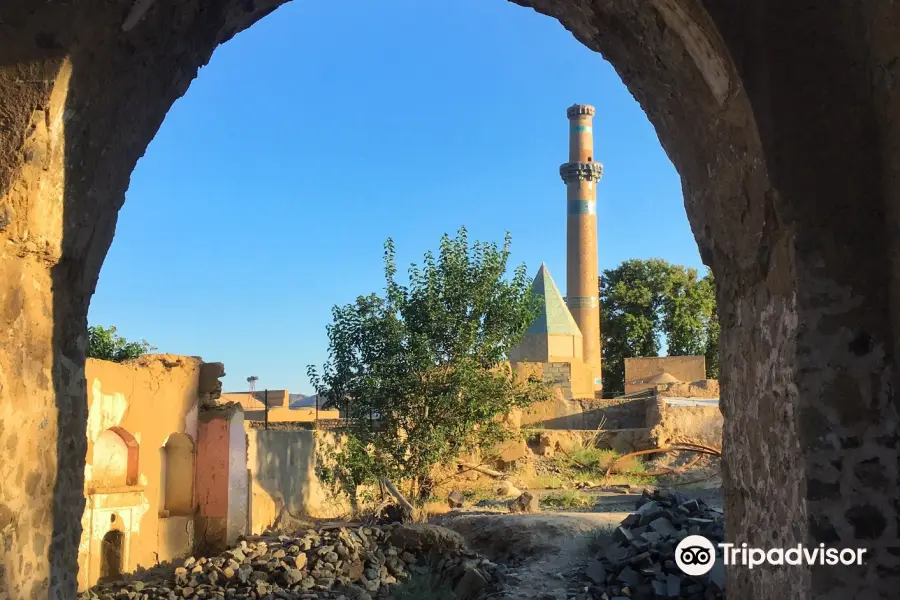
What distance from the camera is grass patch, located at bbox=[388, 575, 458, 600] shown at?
246 inches

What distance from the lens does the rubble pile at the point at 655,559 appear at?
5.55 meters

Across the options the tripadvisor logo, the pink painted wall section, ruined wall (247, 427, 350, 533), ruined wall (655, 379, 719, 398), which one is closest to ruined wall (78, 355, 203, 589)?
the pink painted wall section

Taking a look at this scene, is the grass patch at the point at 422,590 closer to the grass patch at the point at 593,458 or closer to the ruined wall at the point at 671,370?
the grass patch at the point at 593,458

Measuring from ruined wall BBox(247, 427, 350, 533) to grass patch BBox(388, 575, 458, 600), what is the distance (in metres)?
3.41

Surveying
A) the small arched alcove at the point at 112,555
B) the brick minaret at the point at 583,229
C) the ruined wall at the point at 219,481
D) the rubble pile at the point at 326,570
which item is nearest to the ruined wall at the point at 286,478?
the ruined wall at the point at 219,481

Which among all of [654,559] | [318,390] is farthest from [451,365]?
[654,559]

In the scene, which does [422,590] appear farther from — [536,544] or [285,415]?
[285,415]

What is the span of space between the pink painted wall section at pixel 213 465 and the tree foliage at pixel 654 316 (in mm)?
26450

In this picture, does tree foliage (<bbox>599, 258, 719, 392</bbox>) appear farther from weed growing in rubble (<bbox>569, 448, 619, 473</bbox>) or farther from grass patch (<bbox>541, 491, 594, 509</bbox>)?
grass patch (<bbox>541, 491, 594, 509</bbox>)

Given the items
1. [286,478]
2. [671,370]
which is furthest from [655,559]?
[671,370]

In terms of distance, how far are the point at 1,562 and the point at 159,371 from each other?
655 cm

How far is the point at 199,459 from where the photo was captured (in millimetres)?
9000

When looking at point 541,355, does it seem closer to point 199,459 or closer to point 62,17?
point 199,459

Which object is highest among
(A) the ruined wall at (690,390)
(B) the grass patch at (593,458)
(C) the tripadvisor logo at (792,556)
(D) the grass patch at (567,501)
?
(A) the ruined wall at (690,390)
